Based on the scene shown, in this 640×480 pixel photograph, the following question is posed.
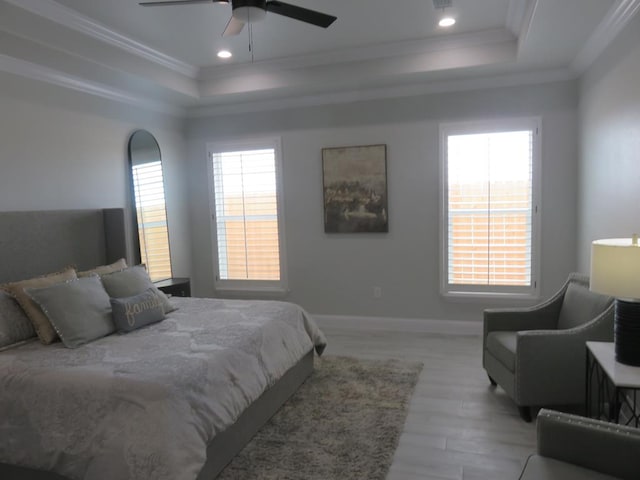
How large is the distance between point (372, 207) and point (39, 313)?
331 cm

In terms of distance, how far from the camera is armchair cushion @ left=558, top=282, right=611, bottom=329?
287cm

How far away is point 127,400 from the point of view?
6.63ft

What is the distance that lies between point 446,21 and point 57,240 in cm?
380

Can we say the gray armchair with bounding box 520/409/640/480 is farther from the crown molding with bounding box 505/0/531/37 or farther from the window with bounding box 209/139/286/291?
the window with bounding box 209/139/286/291

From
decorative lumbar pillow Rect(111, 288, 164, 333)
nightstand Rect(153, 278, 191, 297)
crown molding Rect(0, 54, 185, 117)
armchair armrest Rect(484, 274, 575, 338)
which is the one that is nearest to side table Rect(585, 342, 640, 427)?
armchair armrest Rect(484, 274, 575, 338)

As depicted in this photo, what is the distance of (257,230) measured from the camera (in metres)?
5.40

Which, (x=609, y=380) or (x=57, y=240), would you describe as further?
(x=57, y=240)

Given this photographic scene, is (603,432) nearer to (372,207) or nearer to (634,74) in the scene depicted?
(634,74)

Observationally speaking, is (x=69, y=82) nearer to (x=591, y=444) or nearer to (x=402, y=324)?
(x=402, y=324)

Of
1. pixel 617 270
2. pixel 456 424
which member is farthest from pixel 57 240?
pixel 617 270

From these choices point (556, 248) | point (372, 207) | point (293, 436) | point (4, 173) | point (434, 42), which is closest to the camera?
point (293, 436)

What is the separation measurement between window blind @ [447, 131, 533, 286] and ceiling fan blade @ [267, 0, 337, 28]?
2.41 metres

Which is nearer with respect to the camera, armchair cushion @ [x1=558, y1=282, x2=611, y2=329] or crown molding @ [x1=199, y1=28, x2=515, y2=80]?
armchair cushion @ [x1=558, y1=282, x2=611, y2=329]

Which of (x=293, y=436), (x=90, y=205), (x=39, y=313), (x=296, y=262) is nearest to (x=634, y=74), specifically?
(x=293, y=436)
